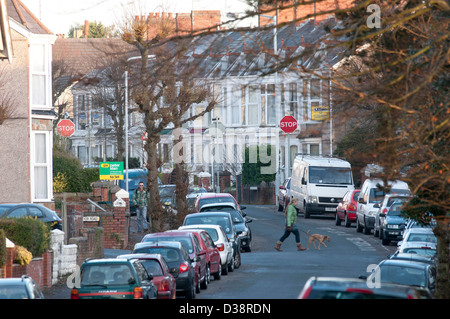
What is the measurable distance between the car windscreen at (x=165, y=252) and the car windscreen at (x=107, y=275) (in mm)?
3831

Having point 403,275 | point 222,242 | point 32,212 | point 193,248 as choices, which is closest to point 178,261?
point 193,248

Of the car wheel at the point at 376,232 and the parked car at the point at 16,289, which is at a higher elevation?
the parked car at the point at 16,289

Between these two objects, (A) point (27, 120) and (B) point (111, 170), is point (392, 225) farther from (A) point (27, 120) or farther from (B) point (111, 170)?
(A) point (27, 120)

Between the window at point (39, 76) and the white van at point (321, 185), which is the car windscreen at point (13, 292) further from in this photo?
the white van at point (321, 185)

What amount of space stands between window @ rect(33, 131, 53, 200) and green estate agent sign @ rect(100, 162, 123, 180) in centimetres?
206

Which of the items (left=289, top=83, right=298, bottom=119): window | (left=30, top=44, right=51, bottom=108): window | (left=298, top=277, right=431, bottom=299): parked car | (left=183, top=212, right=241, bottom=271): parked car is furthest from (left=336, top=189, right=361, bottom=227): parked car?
(left=298, top=277, right=431, bottom=299): parked car

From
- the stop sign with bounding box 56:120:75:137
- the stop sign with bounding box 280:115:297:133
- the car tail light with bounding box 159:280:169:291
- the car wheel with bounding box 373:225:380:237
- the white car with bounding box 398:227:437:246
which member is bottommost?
the car wheel with bounding box 373:225:380:237

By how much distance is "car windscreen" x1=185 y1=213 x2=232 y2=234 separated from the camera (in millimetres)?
27547

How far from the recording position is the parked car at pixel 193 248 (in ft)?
67.2

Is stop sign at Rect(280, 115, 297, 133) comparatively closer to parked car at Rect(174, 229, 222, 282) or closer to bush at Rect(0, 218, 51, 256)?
parked car at Rect(174, 229, 222, 282)

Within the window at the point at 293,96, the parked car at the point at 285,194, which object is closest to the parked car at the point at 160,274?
the window at the point at 293,96

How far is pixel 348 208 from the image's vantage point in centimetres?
3938
